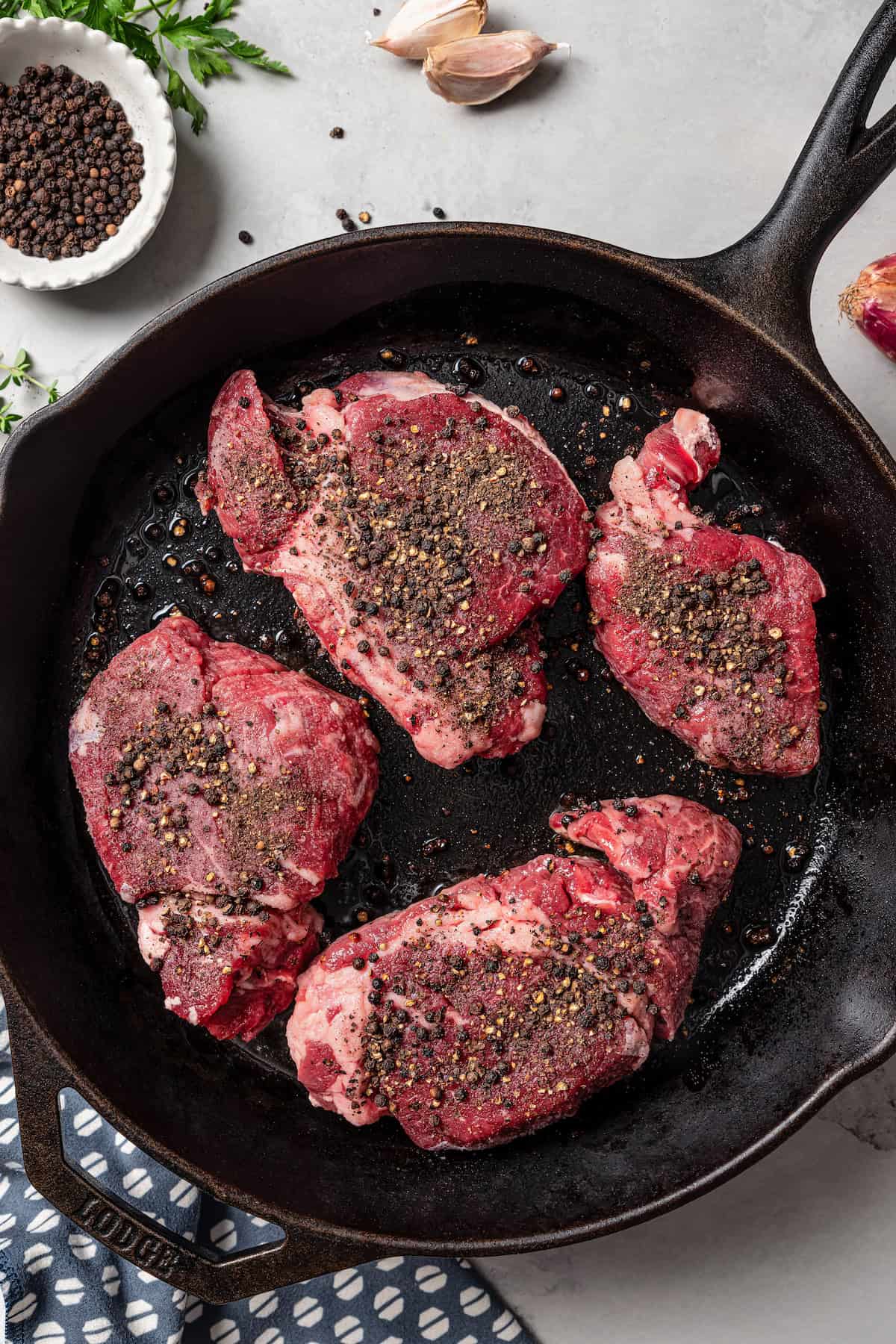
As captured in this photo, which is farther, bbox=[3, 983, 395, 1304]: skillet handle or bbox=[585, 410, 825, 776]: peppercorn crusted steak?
bbox=[585, 410, 825, 776]: peppercorn crusted steak

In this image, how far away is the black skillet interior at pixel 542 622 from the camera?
3.25 m

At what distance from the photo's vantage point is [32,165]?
3.12m

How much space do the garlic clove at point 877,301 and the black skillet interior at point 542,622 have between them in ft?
1.79

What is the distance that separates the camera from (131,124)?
10.3 ft

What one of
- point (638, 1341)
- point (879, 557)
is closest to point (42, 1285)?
point (638, 1341)

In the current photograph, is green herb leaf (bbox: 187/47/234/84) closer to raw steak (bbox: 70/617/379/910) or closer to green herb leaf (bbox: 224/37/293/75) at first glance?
green herb leaf (bbox: 224/37/293/75)

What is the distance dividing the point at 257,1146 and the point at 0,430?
2451 mm

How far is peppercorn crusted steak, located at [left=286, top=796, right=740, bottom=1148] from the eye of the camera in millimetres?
2918

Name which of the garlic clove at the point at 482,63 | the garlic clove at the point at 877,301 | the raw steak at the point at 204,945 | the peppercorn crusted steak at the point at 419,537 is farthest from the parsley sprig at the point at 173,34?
the raw steak at the point at 204,945

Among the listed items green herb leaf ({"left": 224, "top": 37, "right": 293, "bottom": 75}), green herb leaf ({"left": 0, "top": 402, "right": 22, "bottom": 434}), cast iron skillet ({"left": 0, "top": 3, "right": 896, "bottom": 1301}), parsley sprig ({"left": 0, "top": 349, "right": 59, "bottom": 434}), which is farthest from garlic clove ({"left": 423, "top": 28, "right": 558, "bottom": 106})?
green herb leaf ({"left": 0, "top": 402, "right": 22, "bottom": 434})

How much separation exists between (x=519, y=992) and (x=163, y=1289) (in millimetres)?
1523

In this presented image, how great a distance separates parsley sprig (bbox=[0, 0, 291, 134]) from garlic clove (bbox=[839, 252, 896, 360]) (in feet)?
6.44

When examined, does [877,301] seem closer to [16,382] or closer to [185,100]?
[185,100]

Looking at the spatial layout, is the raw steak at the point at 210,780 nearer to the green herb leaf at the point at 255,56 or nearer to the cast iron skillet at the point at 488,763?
the cast iron skillet at the point at 488,763
